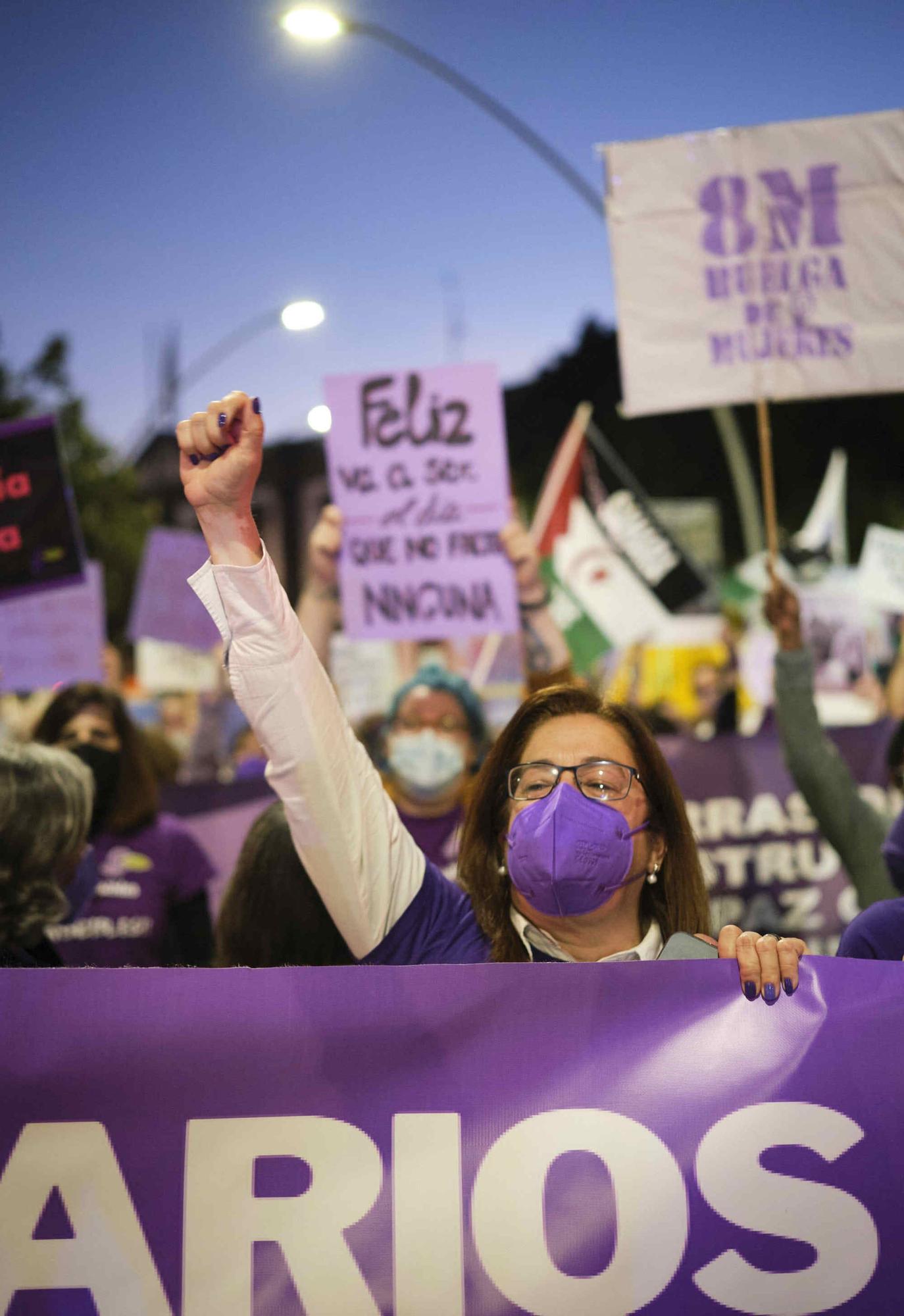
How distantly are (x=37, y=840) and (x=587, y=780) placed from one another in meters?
1.19

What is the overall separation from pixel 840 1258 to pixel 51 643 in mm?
5603

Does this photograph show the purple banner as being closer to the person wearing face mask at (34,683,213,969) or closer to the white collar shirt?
the person wearing face mask at (34,683,213,969)

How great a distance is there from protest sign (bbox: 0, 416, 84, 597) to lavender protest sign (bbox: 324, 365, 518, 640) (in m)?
1.19

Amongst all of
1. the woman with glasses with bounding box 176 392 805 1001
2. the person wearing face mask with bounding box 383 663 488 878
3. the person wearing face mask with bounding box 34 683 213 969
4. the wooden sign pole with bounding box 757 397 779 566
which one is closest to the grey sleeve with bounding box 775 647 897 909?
the wooden sign pole with bounding box 757 397 779 566

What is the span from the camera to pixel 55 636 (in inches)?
273

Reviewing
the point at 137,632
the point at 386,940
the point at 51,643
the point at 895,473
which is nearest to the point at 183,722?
the point at 137,632

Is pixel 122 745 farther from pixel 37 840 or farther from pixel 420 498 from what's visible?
pixel 420 498

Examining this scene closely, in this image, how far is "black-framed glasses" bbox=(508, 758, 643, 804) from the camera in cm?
252

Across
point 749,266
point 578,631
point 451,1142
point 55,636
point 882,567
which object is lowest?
point 451,1142

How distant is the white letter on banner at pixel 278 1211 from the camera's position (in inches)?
81.1

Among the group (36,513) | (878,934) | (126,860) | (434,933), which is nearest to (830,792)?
(878,934)

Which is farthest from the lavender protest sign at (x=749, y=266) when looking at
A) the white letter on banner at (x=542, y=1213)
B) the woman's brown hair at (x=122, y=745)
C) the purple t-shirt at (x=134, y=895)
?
the white letter on banner at (x=542, y=1213)

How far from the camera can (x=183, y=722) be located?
542 inches

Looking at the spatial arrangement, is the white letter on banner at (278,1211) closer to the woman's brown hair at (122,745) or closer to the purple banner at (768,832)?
the woman's brown hair at (122,745)
